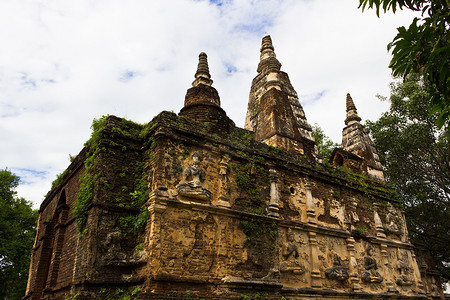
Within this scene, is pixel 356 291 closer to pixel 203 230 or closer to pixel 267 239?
pixel 267 239

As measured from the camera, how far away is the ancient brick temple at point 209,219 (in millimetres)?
7293

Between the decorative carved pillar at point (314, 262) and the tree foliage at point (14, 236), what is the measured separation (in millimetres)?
16791

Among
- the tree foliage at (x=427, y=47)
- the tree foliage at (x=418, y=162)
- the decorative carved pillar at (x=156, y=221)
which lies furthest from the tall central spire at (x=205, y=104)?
the tree foliage at (x=418, y=162)

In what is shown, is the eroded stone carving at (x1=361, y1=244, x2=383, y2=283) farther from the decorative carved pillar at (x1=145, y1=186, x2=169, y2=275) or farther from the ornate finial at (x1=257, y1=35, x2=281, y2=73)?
the ornate finial at (x1=257, y1=35, x2=281, y2=73)

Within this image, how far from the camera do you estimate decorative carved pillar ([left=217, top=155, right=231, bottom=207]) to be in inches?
328

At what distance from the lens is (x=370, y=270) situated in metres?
11.4

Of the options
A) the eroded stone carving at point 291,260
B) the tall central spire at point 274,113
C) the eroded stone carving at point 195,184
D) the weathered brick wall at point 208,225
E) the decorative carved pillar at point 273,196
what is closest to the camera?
the weathered brick wall at point 208,225

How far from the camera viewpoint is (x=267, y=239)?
8.72 m

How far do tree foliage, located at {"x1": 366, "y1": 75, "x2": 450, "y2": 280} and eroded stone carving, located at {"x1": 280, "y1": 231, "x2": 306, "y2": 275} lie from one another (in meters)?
11.7

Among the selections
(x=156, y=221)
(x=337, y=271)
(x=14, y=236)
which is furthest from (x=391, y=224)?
(x=14, y=236)

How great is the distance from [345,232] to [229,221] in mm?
4623

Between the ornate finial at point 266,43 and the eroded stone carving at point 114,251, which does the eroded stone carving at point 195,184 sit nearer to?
the eroded stone carving at point 114,251

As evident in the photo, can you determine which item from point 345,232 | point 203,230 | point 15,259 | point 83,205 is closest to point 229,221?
point 203,230

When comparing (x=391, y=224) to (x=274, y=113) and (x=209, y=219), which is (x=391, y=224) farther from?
(x=209, y=219)
